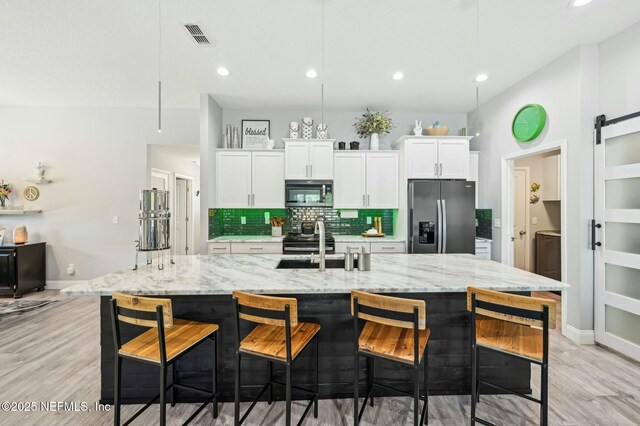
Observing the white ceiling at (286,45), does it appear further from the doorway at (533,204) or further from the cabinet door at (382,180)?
the doorway at (533,204)

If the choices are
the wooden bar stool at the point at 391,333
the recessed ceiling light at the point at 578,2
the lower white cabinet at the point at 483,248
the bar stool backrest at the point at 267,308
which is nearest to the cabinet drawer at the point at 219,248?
the bar stool backrest at the point at 267,308

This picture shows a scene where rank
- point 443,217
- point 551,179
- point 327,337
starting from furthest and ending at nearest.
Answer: point 551,179 < point 443,217 < point 327,337

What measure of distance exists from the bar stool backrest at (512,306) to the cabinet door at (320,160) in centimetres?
318

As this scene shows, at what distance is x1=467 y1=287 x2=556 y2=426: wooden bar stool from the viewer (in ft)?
5.26

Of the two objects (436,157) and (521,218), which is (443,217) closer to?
(436,157)

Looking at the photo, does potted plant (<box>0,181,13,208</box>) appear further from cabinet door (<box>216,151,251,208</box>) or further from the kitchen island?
the kitchen island

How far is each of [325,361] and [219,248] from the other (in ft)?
9.04

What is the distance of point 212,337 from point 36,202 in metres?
4.94

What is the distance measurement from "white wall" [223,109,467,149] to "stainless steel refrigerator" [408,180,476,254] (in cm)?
126

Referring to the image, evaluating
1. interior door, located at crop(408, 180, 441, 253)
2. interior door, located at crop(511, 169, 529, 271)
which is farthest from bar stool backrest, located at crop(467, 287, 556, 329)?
interior door, located at crop(511, 169, 529, 271)

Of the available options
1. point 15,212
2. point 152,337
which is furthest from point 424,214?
point 15,212

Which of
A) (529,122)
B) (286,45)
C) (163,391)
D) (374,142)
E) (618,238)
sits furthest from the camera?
(374,142)

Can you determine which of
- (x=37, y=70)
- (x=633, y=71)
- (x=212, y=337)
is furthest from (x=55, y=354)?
(x=633, y=71)

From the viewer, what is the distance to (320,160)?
4.66 m
